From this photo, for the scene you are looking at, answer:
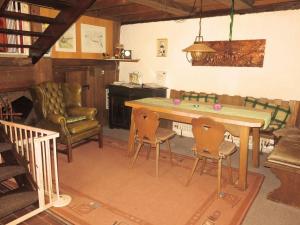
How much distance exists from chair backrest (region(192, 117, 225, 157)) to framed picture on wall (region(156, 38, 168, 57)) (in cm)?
291

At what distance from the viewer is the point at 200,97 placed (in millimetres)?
4734

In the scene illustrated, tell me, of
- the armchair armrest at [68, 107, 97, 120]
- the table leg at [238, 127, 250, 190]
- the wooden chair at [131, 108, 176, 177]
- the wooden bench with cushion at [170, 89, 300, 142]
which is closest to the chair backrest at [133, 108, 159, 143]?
the wooden chair at [131, 108, 176, 177]

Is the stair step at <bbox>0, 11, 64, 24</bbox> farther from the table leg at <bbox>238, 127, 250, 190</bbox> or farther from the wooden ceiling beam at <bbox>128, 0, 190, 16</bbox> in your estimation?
the table leg at <bbox>238, 127, 250, 190</bbox>

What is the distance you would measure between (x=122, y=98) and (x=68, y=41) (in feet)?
5.20

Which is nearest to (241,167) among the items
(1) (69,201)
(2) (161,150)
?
(2) (161,150)

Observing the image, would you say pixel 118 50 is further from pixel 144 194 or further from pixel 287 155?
pixel 287 155

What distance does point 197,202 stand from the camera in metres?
2.65

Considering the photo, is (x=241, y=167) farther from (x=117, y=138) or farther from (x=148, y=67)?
(x=148, y=67)

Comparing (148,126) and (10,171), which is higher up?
(148,126)

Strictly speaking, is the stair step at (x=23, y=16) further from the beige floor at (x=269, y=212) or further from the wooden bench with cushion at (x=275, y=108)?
the wooden bench with cushion at (x=275, y=108)

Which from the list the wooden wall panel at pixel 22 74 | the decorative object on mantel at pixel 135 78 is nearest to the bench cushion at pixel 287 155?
the decorative object on mantel at pixel 135 78

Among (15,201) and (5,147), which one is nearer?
(15,201)

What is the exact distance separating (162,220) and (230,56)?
130 inches

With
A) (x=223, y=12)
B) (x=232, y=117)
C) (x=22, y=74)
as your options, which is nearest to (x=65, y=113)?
(x=22, y=74)
